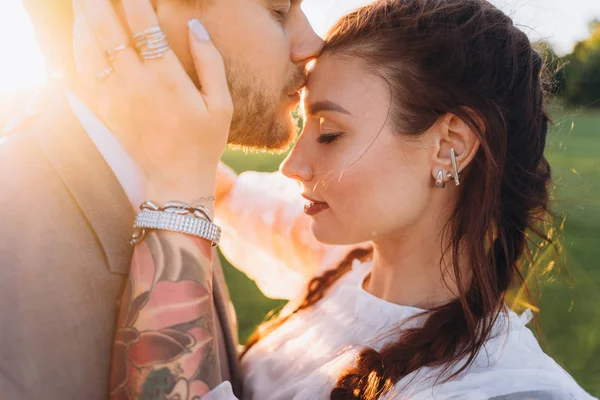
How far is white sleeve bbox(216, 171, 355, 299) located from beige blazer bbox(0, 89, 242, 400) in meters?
1.53

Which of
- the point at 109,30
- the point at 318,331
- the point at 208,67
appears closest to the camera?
the point at 109,30

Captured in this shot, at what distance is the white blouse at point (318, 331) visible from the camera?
2121mm

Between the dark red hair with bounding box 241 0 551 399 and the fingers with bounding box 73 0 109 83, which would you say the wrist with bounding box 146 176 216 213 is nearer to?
the fingers with bounding box 73 0 109 83

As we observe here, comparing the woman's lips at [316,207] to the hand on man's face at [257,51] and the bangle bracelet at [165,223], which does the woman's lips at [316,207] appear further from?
the bangle bracelet at [165,223]

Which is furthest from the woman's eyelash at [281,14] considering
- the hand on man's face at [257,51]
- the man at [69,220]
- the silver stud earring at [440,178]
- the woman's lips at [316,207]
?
the silver stud earring at [440,178]

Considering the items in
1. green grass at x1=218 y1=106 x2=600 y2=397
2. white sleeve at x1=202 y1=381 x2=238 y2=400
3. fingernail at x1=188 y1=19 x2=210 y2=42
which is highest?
fingernail at x1=188 y1=19 x2=210 y2=42

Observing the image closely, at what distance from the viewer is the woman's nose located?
2.63 metres

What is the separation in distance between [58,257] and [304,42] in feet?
4.29

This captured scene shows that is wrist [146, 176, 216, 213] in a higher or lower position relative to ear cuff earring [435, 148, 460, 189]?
higher

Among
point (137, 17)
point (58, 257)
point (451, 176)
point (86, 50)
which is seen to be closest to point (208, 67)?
point (137, 17)

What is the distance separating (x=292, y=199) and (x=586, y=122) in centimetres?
2041

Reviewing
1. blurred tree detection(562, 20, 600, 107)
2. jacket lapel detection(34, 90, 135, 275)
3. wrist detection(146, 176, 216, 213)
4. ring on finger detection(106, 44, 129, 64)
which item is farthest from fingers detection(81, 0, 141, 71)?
blurred tree detection(562, 20, 600, 107)

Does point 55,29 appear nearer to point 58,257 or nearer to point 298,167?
point 58,257

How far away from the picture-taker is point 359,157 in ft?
8.05
